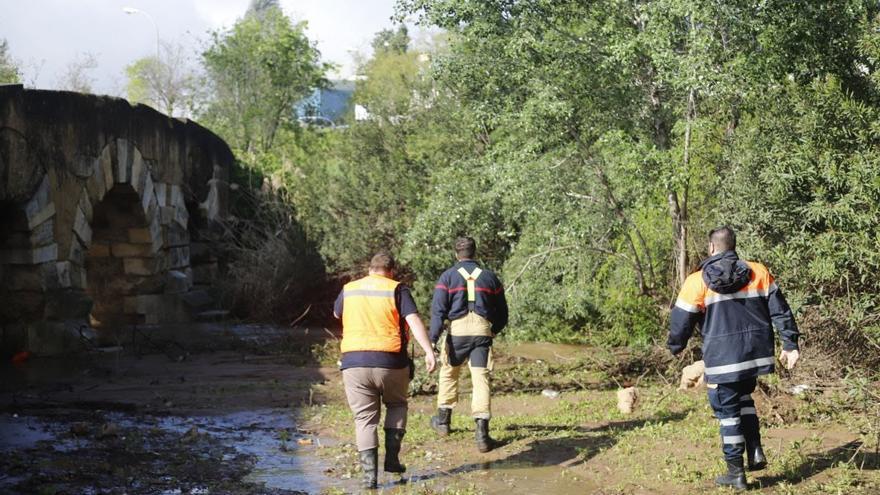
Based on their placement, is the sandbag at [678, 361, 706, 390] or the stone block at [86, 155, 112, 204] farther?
the stone block at [86, 155, 112, 204]

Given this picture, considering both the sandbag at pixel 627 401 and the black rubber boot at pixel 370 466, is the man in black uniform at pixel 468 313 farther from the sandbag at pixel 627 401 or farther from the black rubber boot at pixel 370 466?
the sandbag at pixel 627 401

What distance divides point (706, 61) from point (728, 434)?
4535 millimetres

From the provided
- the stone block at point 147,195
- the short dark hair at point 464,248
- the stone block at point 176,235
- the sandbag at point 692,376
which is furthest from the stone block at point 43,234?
the sandbag at point 692,376

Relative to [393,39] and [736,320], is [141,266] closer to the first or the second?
[736,320]

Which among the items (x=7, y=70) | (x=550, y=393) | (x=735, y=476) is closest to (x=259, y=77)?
(x=7, y=70)

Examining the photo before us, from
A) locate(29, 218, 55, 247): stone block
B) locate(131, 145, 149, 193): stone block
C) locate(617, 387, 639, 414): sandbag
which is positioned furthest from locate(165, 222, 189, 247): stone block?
locate(617, 387, 639, 414): sandbag

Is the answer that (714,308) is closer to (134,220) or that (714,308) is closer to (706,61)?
(706,61)

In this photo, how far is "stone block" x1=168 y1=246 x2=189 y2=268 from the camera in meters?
20.1

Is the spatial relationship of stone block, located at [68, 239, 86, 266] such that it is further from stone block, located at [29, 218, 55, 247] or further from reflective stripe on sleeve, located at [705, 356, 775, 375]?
reflective stripe on sleeve, located at [705, 356, 775, 375]

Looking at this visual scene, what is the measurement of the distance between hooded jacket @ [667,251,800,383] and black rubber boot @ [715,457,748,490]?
0.55m

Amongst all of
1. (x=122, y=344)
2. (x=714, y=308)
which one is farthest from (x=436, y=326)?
(x=122, y=344)

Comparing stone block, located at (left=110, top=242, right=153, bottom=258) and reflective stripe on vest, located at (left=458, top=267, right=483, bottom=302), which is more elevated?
stone block, located at (left=110, top=242, right=153, bottom=258)

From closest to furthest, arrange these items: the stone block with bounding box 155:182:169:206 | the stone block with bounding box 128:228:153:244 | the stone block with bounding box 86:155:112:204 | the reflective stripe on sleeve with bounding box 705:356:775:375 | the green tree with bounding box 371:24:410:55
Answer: the reflective stripe on sleeve with bounding box 705:356:775:375, the stone block with bounding box 86:155:112:204, the stone block with bounding box 128:228:153:244, the stone block with bounding box 155:182:169:206, the green tree with bounding box 371:24:410:55

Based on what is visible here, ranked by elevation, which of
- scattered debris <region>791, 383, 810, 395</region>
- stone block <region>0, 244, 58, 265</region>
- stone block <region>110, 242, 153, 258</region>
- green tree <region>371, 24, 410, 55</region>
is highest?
green tree <region>371, 24, 410, 55</region>
